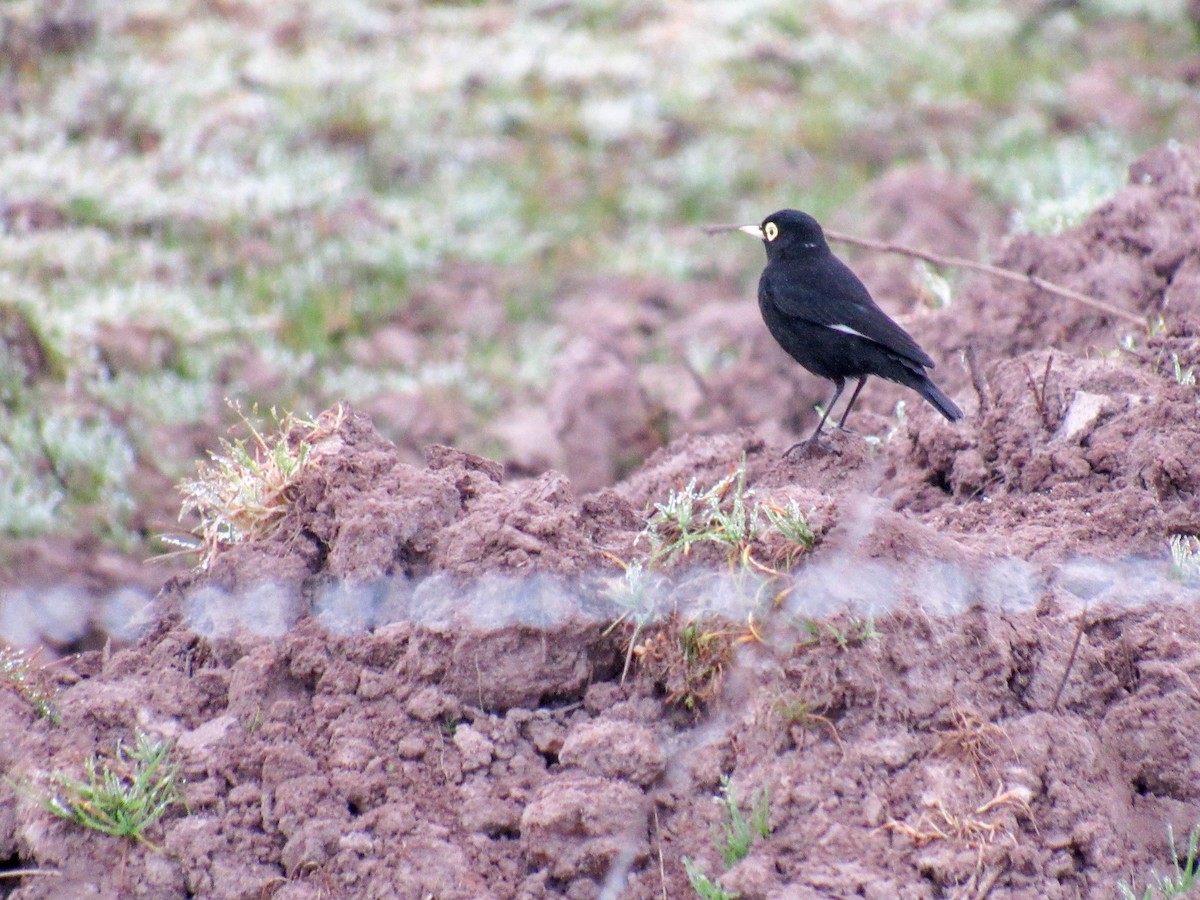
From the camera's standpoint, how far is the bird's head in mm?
5180

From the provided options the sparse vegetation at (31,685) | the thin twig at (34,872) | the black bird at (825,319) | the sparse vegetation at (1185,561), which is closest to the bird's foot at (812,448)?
the black bird at (825,319)

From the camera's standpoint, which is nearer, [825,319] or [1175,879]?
[1175,879]

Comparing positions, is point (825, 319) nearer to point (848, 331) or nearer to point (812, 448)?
point (848, 331)

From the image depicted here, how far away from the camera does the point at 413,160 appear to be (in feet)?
34.0

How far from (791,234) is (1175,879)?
9.99 ft

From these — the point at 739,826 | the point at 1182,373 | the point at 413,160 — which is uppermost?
the point at 1182,373

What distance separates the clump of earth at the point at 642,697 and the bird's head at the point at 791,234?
1.53 metres

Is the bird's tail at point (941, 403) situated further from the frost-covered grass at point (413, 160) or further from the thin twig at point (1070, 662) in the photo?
the frost-covered grass at point (413, 160)

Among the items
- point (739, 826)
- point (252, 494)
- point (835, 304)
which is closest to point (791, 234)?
point (835, 304)

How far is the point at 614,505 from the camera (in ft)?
12.2

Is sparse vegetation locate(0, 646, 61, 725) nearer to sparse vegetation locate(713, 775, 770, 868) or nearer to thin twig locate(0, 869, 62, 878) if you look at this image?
thin twig locate(0, 869, 62, 878)

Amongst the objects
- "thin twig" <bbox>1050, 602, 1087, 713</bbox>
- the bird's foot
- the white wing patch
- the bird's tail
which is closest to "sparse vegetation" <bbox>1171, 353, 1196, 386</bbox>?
the bird's tail

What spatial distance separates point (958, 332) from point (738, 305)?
300 centimetres

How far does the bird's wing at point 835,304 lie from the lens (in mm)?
4496
